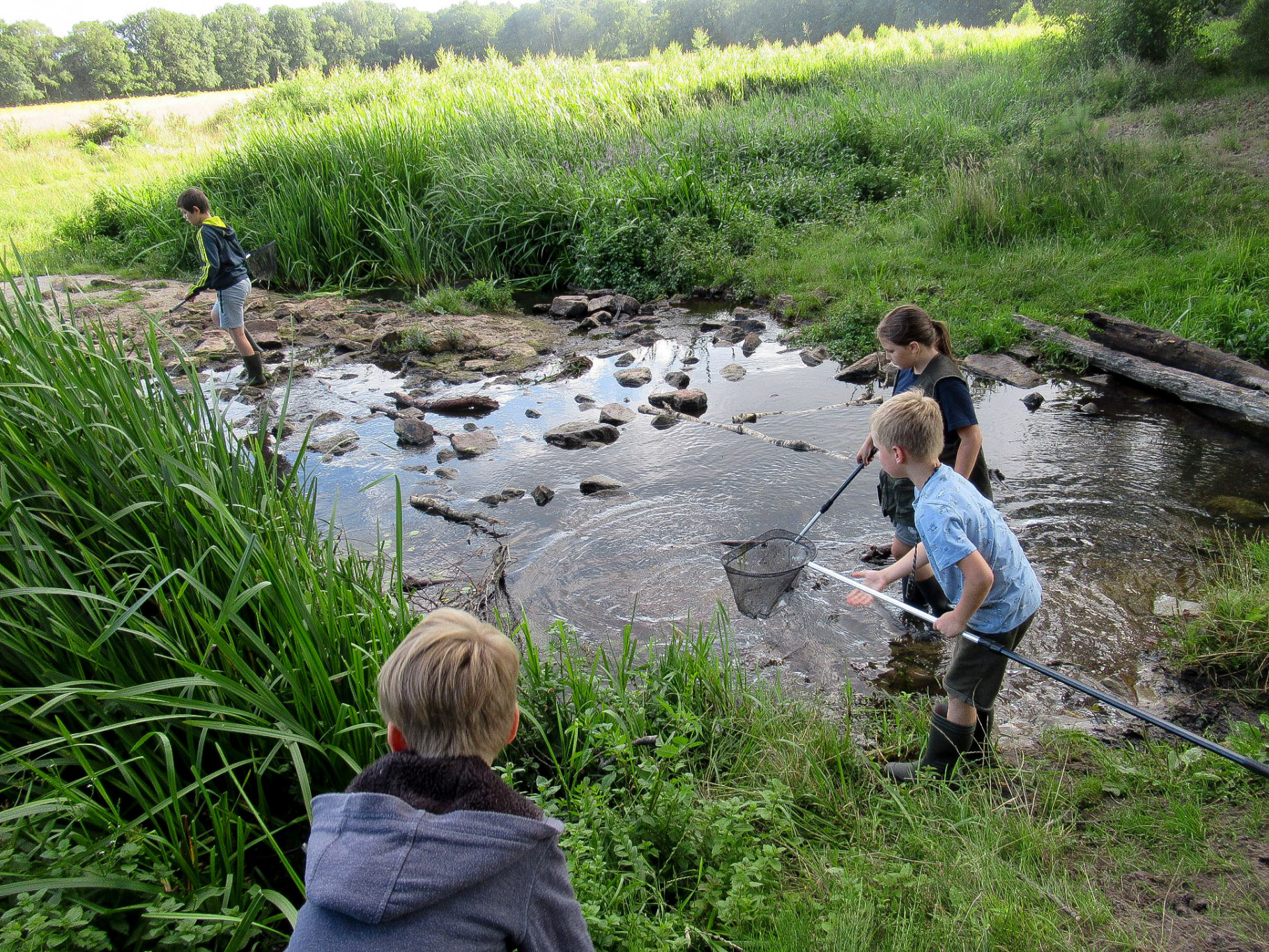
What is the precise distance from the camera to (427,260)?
1228 cm

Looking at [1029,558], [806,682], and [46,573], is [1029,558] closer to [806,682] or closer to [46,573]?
[806,682]

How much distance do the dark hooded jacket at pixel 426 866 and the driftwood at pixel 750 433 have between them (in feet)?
16.6

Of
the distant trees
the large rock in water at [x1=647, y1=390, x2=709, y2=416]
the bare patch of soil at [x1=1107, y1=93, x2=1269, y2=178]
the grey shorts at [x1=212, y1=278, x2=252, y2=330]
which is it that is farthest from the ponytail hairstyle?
the distant trees

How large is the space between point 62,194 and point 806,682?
23605mm

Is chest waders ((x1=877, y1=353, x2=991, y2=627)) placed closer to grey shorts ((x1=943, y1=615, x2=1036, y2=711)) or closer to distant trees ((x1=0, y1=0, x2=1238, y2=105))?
grey shorts ((x1=943, y1=615, x2=1036, y2=711))

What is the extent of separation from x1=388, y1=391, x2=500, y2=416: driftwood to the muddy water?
0.55 feet

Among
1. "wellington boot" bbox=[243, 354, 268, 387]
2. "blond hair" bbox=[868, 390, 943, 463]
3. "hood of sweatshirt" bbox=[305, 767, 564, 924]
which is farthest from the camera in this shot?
"wellington boot" bbox=[243, 354, 268, 387]

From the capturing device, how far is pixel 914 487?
13.0 feet

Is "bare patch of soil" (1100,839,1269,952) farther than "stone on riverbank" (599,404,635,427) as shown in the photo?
No

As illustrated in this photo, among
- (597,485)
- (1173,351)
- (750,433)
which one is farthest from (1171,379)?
(597,485)

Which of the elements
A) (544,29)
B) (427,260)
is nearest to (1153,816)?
(427,260)

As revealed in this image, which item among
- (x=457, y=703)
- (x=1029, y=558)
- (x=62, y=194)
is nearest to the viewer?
(x=457, y=703)

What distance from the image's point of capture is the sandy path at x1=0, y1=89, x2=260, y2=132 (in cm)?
2898

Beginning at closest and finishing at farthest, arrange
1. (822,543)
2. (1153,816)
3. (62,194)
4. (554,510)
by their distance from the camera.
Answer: (1153,816) < (822,543) < (554,510) < (62,194)
